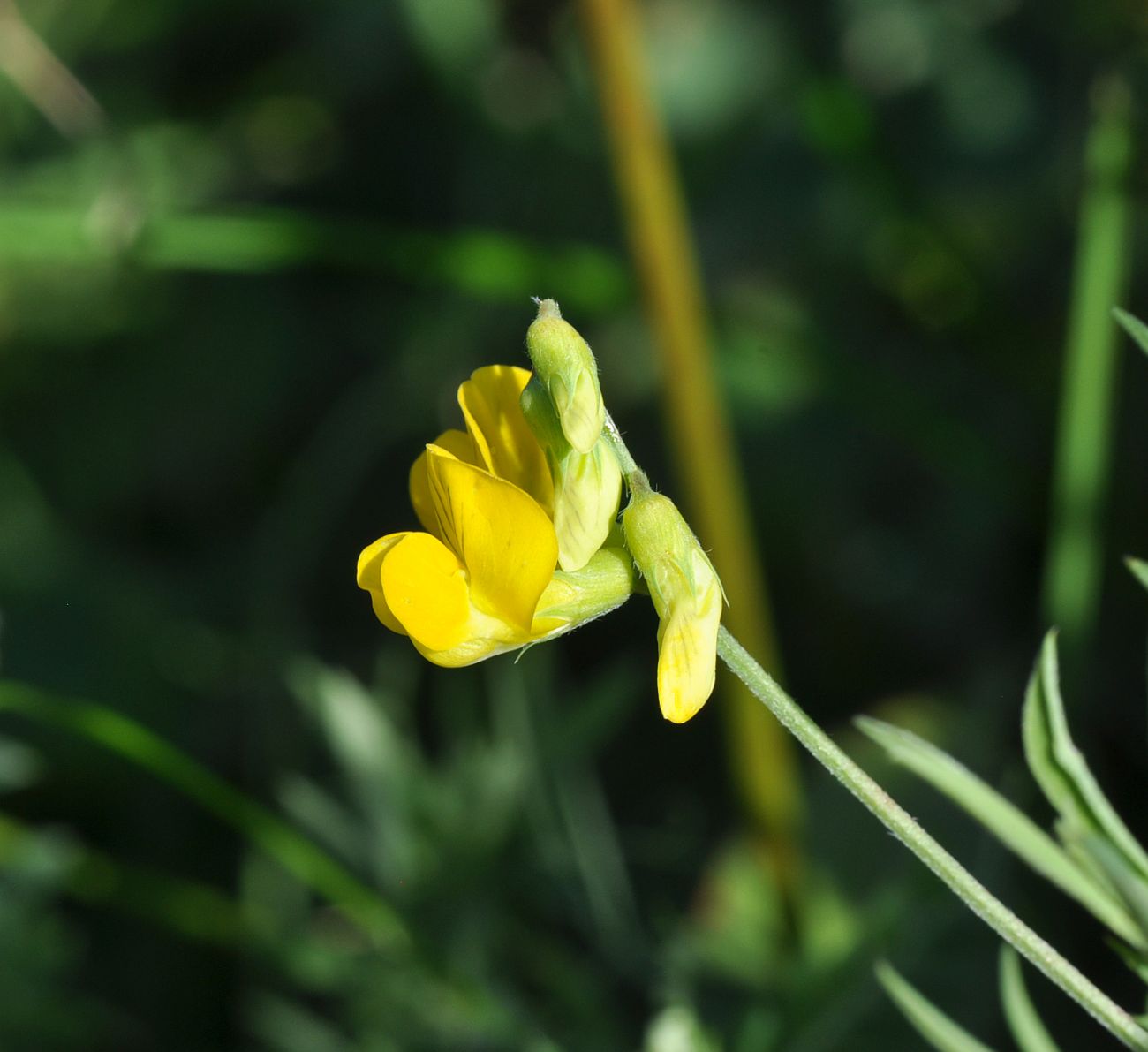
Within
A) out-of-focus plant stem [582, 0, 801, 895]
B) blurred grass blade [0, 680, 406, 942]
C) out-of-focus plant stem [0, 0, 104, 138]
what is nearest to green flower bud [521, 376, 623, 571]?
blurred grass blade [0, 680, 406, 942]

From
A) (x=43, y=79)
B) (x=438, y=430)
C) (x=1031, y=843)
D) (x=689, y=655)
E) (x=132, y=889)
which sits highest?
(x=43, y=79)

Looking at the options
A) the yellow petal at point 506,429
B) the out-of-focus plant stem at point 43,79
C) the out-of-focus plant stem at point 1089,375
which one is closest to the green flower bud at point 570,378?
the yellow petal at point 506,429

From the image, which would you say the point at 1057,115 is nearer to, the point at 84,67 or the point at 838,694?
the point at 838,694

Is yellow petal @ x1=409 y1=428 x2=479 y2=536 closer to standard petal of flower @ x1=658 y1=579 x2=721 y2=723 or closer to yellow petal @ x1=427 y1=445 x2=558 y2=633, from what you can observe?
yellow petal @ x1=427 y1=445 x2=558 y2=633

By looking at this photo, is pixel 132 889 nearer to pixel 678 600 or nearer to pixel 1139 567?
pixel 678 600

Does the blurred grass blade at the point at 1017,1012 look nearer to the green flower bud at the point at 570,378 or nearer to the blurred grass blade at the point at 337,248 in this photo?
the green flower bud at the point at 570,378

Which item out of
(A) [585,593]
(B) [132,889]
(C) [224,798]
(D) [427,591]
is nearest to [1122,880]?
(A) [585,593]
